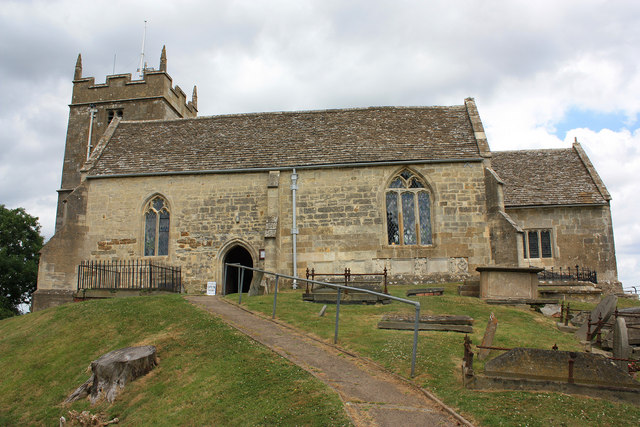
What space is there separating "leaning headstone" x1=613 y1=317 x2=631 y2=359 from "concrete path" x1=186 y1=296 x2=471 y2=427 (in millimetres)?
4129

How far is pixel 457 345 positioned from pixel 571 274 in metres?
16.1

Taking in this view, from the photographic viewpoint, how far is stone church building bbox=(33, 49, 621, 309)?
2145 cm

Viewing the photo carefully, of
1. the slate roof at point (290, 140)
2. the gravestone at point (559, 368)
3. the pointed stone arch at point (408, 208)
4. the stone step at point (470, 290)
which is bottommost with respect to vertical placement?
the gravestone at point (559, 368)

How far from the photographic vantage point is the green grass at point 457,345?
685 cm

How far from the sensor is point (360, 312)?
46.9ft

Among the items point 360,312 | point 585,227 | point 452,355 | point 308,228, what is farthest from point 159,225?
point 585,227

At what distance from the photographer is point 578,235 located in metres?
25.0

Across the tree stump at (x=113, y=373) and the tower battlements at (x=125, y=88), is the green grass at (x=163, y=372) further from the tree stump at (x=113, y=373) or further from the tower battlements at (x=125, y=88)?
the tower battlements at (x=125, y=88)

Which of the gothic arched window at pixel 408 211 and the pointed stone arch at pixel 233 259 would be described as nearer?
the gothic arched window at pixel 408 211

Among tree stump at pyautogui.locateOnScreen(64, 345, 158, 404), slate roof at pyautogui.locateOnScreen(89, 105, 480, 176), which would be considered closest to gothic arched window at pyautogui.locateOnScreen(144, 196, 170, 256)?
slate roof at pyautogui.locateOnScreen(89, 105, 480, 176)

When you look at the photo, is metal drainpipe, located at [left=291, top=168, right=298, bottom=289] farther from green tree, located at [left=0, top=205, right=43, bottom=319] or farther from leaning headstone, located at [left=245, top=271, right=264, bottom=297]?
green tree, located at [left=0, top=205, right=43, bottom=319]

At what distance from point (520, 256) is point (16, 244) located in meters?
35.7

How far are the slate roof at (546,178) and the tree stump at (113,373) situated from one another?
19.6 metres

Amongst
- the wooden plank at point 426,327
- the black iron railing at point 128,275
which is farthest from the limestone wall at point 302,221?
the wooden plank at point 426,327
